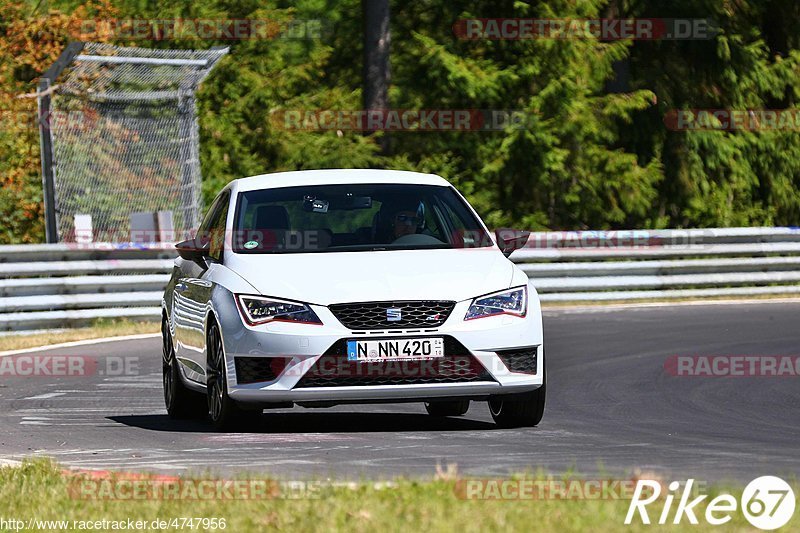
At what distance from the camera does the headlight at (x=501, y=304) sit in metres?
9.84

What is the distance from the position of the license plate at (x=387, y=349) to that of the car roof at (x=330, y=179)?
1.87m

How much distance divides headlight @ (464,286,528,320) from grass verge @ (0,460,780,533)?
103 inches

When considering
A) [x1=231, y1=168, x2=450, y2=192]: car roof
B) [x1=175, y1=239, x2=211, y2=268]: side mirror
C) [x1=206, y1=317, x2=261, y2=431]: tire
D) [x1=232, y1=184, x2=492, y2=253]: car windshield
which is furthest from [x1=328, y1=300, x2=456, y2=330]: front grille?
[x1=231, y1=168, x2=450, y2=192]: car roof

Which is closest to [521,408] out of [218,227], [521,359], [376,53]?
[521,359]

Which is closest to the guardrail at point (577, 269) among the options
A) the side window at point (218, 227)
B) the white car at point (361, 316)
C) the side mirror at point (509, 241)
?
the side window at point (218, 227)

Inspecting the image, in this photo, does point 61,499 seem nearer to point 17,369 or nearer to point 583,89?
point 17,369

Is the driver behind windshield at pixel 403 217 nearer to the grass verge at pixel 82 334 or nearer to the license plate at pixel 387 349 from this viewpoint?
the license plate at pixel 387 349

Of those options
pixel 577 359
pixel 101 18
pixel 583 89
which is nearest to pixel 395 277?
pixel 577 359

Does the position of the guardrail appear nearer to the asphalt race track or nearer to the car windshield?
the asphalt race track

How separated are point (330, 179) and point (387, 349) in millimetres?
2010

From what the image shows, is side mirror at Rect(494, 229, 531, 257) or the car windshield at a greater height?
the car windshield

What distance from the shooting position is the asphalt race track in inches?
336

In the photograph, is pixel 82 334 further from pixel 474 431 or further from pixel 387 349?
pixel 387 349

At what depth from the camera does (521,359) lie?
32.9 ft
